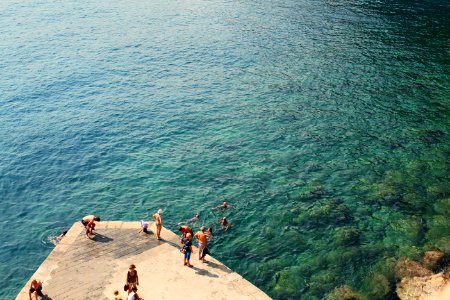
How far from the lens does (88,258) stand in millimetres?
28750

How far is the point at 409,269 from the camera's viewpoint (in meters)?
29.3

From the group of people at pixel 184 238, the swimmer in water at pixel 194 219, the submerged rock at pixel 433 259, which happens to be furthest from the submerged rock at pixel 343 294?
the swimmer in water at pixel 194 219

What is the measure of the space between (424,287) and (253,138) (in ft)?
78.8

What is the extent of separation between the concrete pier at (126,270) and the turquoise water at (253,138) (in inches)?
144

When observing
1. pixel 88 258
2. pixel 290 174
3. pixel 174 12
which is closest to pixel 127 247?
pixel 88 258

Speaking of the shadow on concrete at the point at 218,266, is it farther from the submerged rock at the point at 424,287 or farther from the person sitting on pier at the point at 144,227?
the submerged rock at the point at 424,287

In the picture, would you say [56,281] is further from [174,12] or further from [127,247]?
[174,12]

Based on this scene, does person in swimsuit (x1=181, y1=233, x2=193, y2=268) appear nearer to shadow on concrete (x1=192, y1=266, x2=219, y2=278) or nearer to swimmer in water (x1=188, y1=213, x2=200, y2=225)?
shadow on concrete (x1=192, y1=266, x2=219, y2=278)

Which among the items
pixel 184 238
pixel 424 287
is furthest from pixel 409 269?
pixel 184 238

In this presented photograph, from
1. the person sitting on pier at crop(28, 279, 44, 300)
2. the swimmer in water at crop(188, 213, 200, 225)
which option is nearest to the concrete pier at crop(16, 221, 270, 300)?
the person sitting on pier at crop(28, 279, 44, 300)

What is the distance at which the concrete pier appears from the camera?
83.8 ft

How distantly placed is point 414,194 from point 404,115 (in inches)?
614

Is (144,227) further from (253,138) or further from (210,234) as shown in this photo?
(253,138)

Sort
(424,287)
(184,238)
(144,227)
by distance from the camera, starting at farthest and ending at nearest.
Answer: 1. (144,227)
2. (184,238)
3. (424,287)
